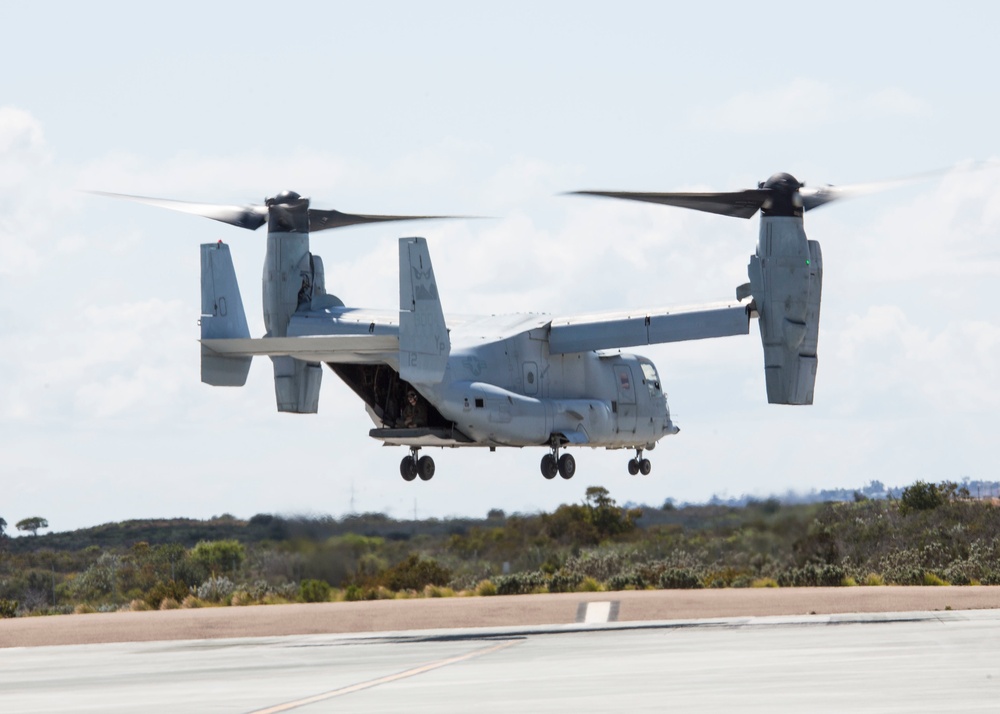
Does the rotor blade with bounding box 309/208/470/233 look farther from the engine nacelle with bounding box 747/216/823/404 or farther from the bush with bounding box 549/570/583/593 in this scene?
the bush with bounding box 549/570/583/593

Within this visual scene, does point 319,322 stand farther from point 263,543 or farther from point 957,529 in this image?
point 957,529

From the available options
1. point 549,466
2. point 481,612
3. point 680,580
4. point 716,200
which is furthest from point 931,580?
point 716,200

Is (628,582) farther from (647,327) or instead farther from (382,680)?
(382,680)

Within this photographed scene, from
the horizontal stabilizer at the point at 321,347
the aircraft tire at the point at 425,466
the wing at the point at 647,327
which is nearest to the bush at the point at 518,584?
the aircraft tire at the point at 425,466

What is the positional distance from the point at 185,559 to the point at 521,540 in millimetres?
13381

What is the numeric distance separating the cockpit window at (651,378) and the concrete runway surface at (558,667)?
588cm

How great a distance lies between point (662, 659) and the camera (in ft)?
85.7

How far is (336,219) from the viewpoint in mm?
40719

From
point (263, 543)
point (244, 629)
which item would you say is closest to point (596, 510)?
point (263, 543)

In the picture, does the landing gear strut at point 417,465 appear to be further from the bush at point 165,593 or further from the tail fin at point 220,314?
the bush at point 165,593

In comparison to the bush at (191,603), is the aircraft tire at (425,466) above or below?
above

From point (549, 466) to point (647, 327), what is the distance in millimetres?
4327

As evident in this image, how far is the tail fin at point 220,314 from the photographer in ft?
113

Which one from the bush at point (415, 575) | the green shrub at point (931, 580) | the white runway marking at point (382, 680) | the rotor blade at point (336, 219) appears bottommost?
the white runway marking at point (382, 680)
